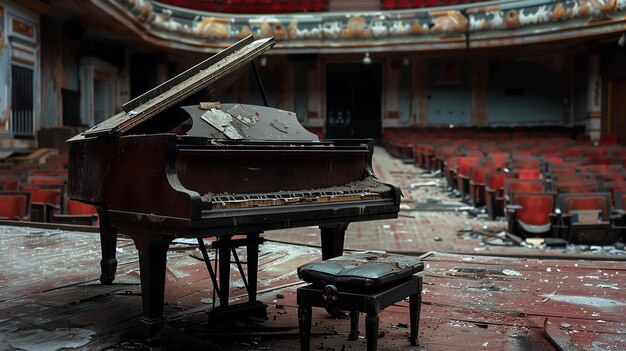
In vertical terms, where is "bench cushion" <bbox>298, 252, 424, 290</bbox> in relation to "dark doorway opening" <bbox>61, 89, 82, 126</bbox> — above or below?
below

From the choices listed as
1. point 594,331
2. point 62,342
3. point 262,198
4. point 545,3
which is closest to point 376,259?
point 262,198

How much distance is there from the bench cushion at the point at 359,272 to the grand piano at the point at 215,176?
0.26m

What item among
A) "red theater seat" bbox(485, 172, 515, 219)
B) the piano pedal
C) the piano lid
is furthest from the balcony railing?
the piano pedal

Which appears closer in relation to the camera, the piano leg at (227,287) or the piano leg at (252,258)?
the piano leg at (227,287)

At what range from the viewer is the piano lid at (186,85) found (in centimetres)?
274

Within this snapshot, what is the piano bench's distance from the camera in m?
2.29

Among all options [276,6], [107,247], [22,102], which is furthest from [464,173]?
[276,6]

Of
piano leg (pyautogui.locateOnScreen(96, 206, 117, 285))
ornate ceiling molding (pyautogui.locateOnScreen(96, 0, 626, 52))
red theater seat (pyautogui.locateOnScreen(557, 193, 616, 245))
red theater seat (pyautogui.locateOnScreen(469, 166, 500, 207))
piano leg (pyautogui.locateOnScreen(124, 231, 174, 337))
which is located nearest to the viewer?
piano leg (pyautogui.locateOnScreen(124, 231, 174, 337))

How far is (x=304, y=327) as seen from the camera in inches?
94.8

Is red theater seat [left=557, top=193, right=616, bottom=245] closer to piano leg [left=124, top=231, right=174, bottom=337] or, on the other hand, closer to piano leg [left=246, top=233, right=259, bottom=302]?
piano leg [left=246, top=233, right=259, bottom=302]

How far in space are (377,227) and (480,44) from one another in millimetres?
10992

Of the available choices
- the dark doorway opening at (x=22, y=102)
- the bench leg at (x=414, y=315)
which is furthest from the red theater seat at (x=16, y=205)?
the dark doorway opening at (x=22, y=102)

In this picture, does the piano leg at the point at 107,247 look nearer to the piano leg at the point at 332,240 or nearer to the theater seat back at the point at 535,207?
the piano leg at the point at 332,240

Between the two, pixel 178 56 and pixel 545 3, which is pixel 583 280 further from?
pixel 178 56
